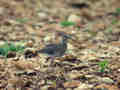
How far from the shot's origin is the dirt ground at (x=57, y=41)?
180 inches

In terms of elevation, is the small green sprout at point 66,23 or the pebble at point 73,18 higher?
the pebble at point 73,18

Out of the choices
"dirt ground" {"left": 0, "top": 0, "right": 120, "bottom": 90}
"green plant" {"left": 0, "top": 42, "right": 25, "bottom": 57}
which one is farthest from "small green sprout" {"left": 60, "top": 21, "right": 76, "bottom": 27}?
"green plant" {"left": 0, "top": 42, "right": 25, "bottom": 57}

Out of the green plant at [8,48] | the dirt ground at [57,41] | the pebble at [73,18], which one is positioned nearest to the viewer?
the dirt ground at [57,41]

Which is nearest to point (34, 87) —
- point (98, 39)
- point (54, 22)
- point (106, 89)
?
point (106, 89)

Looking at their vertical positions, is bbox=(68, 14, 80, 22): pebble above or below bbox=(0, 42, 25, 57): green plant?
above

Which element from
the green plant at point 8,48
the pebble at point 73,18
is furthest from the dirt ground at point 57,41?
the green plant at point 8,48

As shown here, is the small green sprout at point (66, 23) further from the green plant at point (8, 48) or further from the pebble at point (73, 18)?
the green plant at point (8, 48)

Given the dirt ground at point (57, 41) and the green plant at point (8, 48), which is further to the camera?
the green plant at point (8, 48)

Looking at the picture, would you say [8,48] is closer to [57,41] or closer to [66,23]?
[57,41]

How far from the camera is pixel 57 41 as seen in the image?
7.36m

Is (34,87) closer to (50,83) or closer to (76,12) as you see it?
(50,83)

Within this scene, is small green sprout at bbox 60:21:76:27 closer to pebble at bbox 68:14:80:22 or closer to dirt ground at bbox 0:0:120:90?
dirt ground at bbox 0:0:120:90

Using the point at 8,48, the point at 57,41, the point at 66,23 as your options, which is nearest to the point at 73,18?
the point at 66,23

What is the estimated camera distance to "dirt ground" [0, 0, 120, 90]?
15.0 ft
